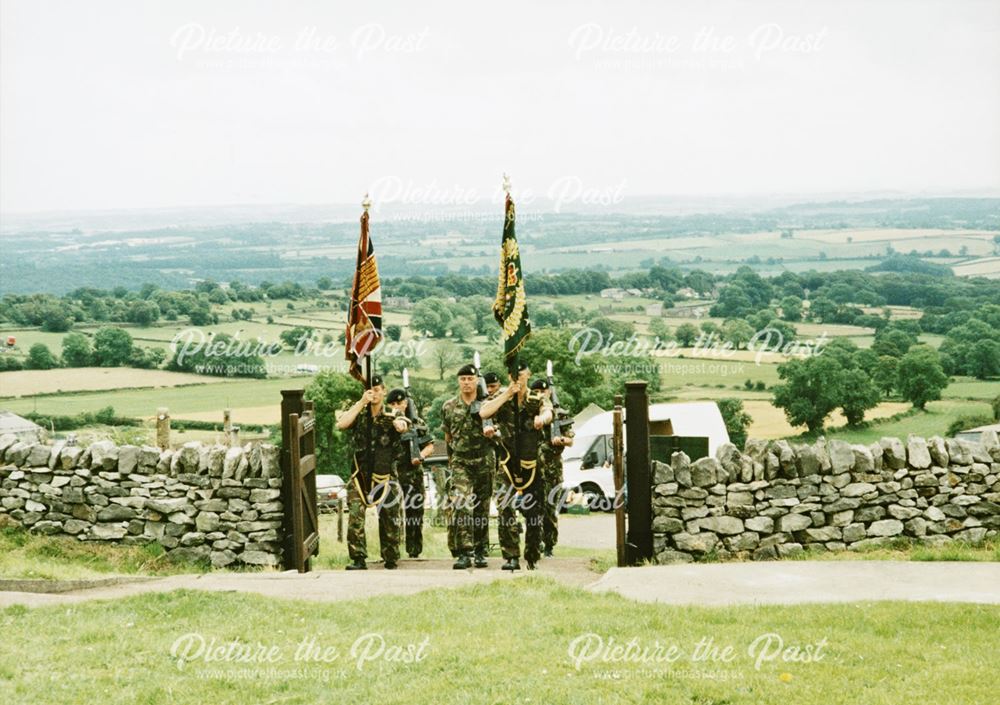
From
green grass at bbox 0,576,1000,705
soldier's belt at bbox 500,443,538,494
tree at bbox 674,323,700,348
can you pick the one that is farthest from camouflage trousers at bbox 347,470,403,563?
tree at bbox 674,323,700,348

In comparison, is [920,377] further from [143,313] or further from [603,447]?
[143,313]

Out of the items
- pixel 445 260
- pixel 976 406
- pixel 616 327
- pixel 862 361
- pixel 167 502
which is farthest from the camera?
pixel 445 260

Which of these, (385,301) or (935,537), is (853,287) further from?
(935,537)

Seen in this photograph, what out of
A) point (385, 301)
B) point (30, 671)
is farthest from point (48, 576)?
point (385, 301)

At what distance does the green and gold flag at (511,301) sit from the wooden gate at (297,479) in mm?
2286

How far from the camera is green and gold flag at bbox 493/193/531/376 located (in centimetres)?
1189

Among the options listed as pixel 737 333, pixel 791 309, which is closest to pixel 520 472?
pixel 737 333

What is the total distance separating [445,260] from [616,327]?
18.3m

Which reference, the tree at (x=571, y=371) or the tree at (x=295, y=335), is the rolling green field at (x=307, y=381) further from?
the tree at (x=571, y=371)

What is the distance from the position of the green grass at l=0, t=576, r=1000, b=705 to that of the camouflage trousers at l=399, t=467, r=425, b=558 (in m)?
3.59

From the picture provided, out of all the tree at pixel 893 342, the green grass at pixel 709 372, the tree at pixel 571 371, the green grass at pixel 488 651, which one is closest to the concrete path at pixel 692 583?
the green grass at pixel 488 651

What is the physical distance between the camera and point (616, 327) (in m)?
57.8

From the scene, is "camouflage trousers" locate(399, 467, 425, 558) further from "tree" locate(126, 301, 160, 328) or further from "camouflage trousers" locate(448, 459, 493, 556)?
"tree" locate(126, 301, 160, 328)

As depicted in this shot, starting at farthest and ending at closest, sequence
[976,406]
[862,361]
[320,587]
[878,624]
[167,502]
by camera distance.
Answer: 1. [862,361]
2. [976,406]
3. [167,502]
4. [320,587]
5. [878,624]
